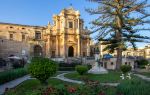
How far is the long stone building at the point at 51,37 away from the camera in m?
55.5

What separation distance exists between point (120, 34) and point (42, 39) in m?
27.0

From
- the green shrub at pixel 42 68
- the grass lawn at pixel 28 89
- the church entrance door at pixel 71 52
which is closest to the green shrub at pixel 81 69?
the grass lawn at pixel 28 89

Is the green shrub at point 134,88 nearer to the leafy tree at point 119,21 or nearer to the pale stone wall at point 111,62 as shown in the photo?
the leafy tree at point 119,21

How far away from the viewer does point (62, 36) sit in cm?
5666

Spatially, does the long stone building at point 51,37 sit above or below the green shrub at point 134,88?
above

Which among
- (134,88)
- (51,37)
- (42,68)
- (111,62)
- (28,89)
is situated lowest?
(28,89)

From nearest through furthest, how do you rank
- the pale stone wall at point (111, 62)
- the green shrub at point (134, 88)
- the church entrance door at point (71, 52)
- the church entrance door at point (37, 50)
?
the green shrub at point (134, 88), the pale stone wall at point (111, 62), the church entrance door at point (37, 50), the church entrance door at point (71, 52)

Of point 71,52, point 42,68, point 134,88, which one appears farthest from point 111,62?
point 134,88

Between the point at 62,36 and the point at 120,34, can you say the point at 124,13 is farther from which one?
the point at 62,36

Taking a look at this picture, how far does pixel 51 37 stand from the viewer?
56969 mm

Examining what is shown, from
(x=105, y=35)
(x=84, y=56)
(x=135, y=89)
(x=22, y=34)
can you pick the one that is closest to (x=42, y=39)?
(x=22, y=34)

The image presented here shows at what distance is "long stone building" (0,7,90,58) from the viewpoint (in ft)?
182

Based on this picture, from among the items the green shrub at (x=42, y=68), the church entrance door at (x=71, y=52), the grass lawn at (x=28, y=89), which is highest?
the church entrance door at (x=71, y=52)

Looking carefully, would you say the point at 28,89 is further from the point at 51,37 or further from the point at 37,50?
the point at 37,50
